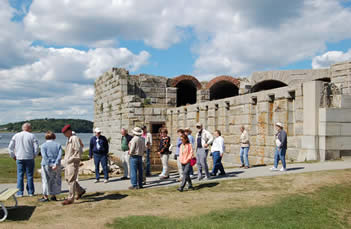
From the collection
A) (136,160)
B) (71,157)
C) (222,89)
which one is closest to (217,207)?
(136,160)

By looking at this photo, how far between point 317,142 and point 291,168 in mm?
1737

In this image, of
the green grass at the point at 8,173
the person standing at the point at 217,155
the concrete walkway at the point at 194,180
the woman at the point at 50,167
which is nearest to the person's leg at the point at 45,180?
the woman at the point at 50,167

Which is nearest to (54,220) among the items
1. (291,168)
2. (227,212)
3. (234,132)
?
(227,212)

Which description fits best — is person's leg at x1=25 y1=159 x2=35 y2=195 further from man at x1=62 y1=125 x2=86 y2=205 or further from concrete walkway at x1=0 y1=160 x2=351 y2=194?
man at x1=62 y1=125 x2=86 y2=205

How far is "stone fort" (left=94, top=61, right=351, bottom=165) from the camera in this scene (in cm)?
1184

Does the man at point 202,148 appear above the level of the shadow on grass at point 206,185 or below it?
above

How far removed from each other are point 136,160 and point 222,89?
19493 millimetres

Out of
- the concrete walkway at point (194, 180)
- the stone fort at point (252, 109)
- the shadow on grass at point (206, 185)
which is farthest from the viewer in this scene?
the stone fort at point (252, 109)

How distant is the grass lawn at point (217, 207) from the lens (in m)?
6.11

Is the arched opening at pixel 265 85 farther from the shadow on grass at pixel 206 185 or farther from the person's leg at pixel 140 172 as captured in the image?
the person's leg at pixel 140 172

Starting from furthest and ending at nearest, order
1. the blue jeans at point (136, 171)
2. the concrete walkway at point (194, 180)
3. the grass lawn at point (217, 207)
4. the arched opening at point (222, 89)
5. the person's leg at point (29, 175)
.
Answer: the arched opening at point (222, 89), the concrete walkway at point (194, 180), the blue jeans at point (136, 171), the person's leg at point (29, 175), the grass lawn at point (217, 207)

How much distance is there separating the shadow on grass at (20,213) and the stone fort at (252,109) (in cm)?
907

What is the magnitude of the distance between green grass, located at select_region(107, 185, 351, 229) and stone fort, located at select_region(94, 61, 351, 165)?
16.3ft

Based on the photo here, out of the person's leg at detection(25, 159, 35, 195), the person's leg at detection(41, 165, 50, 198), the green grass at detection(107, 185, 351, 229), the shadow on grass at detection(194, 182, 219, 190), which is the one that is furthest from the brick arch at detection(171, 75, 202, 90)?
the green grass at detection(107, 185, 351, 229)
